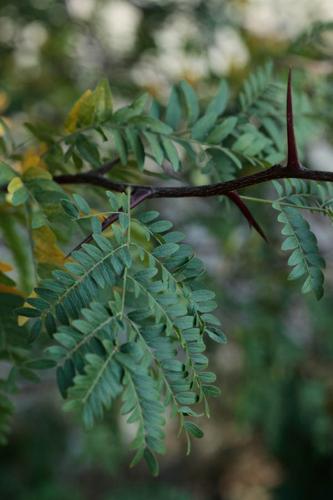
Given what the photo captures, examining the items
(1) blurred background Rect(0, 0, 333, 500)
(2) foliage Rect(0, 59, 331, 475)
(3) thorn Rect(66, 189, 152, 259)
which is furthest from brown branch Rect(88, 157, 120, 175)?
(1) blurred background Rect(0, 0, 333, 500)

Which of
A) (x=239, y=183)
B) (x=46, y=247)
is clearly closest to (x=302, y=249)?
(x=239, y=183)

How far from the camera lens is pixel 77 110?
25.0 inches

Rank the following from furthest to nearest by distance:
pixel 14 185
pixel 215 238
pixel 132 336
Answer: pixel 215 238, pixel 14 185, pixel 132 336

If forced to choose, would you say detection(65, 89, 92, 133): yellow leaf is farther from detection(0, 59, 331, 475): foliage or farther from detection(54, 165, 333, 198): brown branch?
detection(54, 165, 333, 198): brown branch

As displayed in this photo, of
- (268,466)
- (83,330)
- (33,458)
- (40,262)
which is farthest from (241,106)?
(268,466)

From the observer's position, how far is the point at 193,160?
0.65 meters

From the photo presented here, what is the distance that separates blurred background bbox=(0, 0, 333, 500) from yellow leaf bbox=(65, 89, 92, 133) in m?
0.50

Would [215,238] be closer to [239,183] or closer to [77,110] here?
[77,110]

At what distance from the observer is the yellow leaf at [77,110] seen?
0.62 metres

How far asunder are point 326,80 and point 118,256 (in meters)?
0.64

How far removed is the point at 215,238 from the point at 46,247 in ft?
3.50

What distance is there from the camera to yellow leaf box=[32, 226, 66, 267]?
56cm

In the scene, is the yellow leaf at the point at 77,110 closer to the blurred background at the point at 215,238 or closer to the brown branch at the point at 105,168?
the brown branch at the point at 105,168

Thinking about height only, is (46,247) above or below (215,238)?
above
